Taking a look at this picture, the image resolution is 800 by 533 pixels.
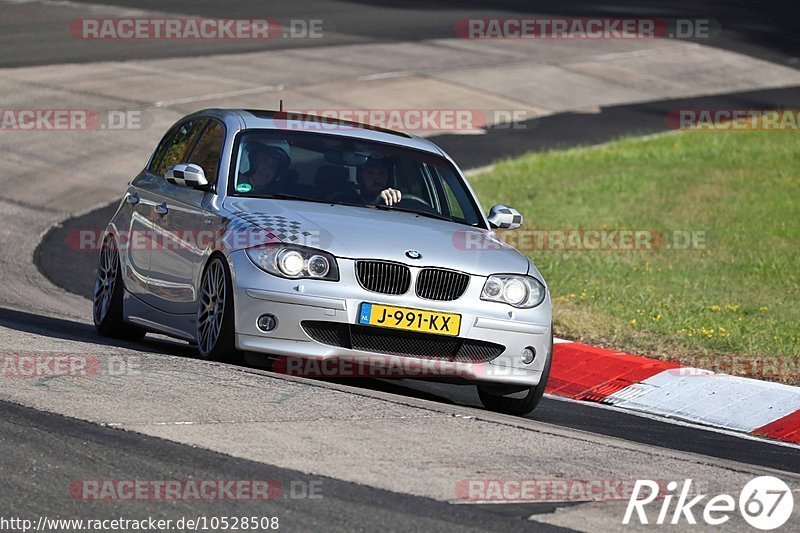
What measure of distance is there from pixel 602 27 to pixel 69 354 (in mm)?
31134

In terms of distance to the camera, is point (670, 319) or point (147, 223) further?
point (670, 319)

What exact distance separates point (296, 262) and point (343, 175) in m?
1.37

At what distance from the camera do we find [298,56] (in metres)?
31.2

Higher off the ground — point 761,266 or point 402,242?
point 402,242

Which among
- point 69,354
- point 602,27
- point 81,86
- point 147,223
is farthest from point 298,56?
point 69,354

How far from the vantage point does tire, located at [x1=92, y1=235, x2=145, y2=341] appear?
1109 centimetres

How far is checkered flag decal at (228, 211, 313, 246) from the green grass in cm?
447

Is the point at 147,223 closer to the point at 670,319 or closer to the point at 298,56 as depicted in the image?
the point at 670,319

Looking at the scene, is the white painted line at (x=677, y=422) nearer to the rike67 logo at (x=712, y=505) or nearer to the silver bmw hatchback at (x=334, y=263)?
the silver bmw hatchback at (x=334, y=263)
